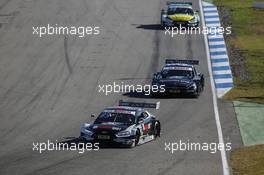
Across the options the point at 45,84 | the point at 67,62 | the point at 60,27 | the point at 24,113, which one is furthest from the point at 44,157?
the point at 60,27

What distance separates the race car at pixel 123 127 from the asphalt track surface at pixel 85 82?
358mm

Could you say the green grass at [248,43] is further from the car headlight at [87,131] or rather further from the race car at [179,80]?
the car headlight at [87,131]

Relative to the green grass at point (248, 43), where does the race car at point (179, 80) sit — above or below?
above

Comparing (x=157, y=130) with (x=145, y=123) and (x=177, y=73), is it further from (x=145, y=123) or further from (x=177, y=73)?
(x=177, y=73)

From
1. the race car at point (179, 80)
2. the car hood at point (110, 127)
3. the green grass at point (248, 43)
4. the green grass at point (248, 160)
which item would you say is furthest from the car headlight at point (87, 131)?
the green grass at point (248, 43)

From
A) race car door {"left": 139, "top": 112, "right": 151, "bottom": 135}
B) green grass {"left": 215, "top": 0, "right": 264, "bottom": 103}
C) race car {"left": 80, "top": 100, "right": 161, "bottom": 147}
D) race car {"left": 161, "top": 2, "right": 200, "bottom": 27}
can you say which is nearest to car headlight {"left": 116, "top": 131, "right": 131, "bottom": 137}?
race car {"left": 80, "top": 100, "right": 161, "bottom": 147}

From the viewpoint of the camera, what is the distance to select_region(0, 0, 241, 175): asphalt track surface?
81.7 feet

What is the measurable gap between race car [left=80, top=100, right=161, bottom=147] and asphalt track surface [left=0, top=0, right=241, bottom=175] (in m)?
0.36

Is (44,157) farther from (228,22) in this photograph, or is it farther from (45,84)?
(228,22)

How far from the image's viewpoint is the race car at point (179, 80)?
37281 millimetres

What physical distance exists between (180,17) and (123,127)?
981 inches

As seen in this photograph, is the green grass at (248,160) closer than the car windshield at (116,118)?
Yes

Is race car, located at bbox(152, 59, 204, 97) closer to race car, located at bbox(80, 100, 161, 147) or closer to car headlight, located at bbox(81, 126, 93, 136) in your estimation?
race car, located at bbox(80, 100, 161, 147)

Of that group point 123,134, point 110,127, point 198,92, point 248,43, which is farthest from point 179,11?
point 123,134
